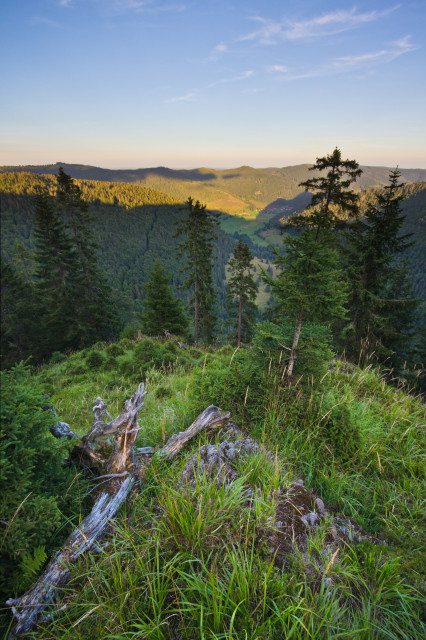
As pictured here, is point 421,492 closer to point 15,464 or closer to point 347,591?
point 347,591

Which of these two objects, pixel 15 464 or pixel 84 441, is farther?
pixel 84 441

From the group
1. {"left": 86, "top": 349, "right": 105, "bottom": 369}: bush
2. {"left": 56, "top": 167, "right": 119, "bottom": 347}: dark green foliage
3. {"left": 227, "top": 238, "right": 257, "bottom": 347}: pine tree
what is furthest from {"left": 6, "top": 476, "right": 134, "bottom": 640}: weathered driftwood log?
{"left": 56, "top": 167, "right": 119, "bottom": 347}: dark green foliage

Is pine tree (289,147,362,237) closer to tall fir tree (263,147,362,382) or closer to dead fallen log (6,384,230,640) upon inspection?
tall fir tree (263,147,362,382)

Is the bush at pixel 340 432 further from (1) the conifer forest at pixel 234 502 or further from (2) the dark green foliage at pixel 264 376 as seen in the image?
(2) the dark green foliage at pixel 264 376

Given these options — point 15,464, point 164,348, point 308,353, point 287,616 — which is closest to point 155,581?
point 287,616

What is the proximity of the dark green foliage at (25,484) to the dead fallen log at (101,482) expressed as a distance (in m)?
0.13

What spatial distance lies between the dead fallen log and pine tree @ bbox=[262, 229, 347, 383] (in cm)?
167

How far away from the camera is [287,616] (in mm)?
1407

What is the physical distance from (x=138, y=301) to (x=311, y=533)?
106481 mm

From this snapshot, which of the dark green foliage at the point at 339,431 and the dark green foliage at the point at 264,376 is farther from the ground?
the dark green foliage at the point at 264,376

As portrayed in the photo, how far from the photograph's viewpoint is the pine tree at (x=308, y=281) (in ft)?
10.9

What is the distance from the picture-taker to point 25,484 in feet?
5.42

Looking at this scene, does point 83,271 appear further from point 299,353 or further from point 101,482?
point 101,482

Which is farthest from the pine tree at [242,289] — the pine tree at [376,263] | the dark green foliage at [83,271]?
the dark green foliage at [83,271]
